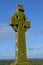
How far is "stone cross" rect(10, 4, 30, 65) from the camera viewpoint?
7391 mm

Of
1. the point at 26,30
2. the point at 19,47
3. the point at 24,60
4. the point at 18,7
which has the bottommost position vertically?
the point at 24,60

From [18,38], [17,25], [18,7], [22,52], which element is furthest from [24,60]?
[18,7]

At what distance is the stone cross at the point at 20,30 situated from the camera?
739 cm

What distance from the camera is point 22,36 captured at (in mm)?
7582

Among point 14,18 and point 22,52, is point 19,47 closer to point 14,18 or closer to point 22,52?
point 22,52

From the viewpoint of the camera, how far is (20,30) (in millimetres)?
7598

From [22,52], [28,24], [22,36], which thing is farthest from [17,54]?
[28,24]

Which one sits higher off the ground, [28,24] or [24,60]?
[28,24]

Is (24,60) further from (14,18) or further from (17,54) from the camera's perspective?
(14,18)

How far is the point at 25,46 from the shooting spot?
7574mm

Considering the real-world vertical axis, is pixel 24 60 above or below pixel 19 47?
below

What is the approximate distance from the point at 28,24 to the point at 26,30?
24 cm

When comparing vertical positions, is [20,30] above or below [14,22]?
below

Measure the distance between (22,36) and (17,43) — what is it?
0.34 meters
